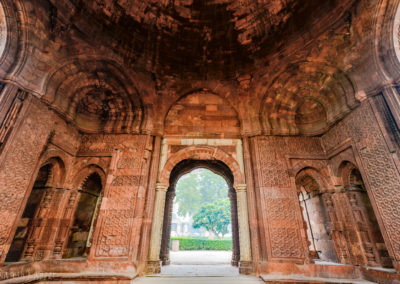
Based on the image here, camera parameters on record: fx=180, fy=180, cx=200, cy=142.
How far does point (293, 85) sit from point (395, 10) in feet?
9.27

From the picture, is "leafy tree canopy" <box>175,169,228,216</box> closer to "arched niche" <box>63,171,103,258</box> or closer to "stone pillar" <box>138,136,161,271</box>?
"arched niche" <box>63,171,103,258</box>

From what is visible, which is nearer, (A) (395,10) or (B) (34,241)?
(A) (395,10)

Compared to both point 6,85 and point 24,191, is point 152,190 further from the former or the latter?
point 6,85

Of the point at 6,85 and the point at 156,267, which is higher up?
the point at 6,85

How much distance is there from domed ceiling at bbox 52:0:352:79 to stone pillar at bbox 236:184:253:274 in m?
4.67

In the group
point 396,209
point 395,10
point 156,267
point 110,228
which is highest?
point 395,10

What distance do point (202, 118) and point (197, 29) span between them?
332 cm

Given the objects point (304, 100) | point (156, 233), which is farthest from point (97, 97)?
point (304, 100)

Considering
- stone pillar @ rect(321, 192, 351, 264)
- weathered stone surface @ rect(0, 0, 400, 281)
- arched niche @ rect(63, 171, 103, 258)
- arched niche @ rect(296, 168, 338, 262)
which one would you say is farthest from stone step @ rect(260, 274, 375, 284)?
arched niche @ rect(63, 171, 103, 258)

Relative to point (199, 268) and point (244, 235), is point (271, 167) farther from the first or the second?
point (199, 268)

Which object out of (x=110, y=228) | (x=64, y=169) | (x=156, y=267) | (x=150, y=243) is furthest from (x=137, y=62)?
(x=156, y=267)

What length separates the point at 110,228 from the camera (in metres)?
5.11

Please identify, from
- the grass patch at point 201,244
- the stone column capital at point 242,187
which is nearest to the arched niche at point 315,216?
the stone column capital at point 242,187

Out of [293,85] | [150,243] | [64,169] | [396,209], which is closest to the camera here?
[396,209]
